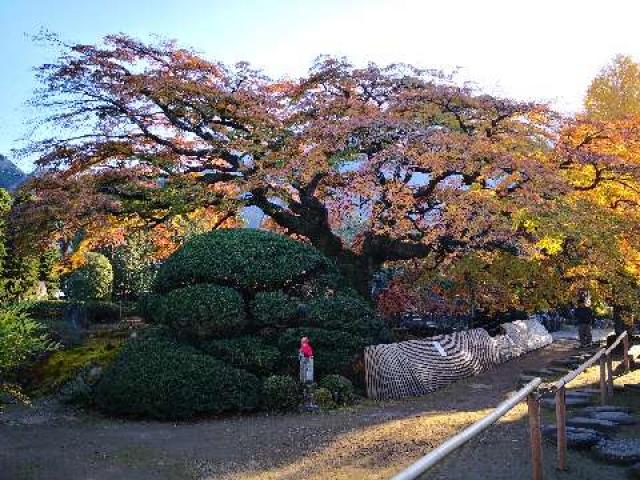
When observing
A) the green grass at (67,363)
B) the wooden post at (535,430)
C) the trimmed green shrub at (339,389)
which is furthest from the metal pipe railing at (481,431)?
the green grass at (67,363)

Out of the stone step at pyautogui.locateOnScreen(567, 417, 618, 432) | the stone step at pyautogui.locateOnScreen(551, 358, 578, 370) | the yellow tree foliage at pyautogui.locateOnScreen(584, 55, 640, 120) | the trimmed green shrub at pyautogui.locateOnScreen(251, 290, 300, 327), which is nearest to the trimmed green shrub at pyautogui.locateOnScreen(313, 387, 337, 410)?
the trimmed green shrub at pyautogui.locateOnScreen(251, 290, 300, 327)

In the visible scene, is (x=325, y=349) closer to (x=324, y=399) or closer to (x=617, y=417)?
(x=324, y=399)

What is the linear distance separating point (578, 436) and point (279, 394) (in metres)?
6.17

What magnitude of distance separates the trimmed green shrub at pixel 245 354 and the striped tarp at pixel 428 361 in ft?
6.86

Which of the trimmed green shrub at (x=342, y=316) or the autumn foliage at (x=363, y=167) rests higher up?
the autumn foliage at (x=363, y=167)

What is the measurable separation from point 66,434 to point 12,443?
0.85m

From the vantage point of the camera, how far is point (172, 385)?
11.2 meters

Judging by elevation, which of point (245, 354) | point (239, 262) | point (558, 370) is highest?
point (239, 262)

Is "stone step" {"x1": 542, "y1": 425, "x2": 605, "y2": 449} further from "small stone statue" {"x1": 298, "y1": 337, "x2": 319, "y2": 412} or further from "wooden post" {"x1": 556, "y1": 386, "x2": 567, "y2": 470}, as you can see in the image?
"small stone statue" {"x1": 298, "y1": 337, "x2": 319, "y2": 412}

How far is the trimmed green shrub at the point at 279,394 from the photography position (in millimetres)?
11641

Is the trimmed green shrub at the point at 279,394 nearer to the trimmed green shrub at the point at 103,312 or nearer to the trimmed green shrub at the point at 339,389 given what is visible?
the trimmed green shrub at the point at 339,389

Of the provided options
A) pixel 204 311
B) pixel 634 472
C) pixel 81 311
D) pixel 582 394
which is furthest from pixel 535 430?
pixel 81 311

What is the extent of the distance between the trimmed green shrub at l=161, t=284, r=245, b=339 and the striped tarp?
2.96 m

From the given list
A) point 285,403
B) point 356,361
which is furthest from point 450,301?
point 285,403
